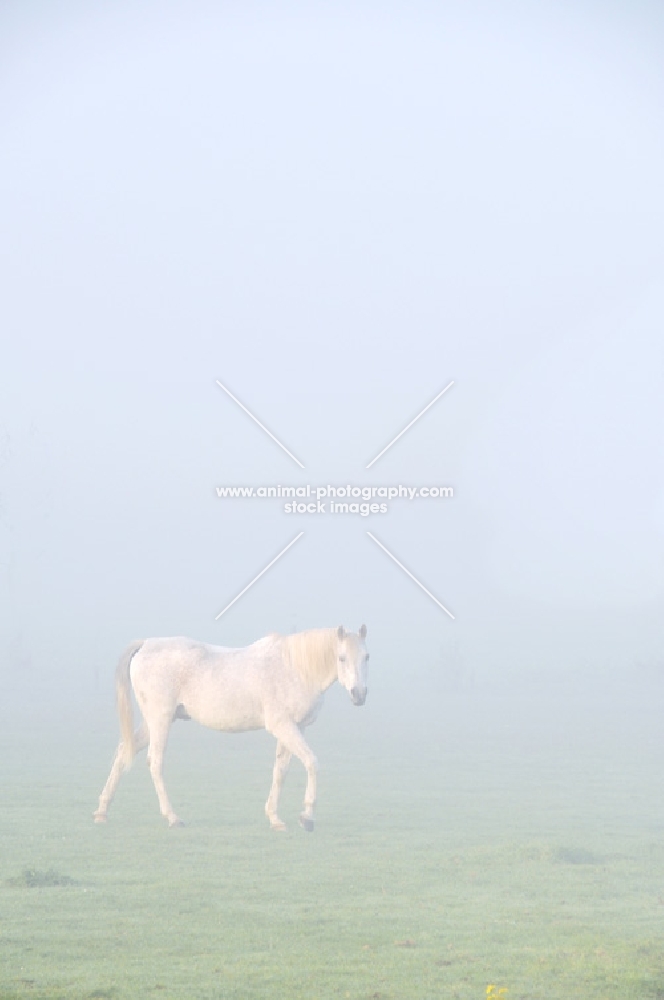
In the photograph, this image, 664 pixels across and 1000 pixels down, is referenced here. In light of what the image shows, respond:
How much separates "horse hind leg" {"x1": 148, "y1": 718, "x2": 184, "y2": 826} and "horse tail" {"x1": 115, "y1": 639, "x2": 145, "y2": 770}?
22 cm

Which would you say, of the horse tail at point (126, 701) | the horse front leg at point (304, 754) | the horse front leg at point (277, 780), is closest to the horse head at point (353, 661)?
the horse front leg at point (304, 754)

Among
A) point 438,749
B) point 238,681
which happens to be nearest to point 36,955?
point 238,681

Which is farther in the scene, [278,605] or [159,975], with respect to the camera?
[278,605]

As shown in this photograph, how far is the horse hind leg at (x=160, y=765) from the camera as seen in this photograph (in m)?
14.0

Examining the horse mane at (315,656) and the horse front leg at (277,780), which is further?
the horse front leg at (277,780)

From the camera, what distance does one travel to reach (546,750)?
2511 cm

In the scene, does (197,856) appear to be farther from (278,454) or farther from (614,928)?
(278,454)

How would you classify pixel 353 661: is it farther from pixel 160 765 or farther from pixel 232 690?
pixel 160 765

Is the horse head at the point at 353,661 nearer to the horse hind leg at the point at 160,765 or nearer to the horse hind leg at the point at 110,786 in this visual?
the horse hind leg at the point at 160,765

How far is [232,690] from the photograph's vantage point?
561 inches

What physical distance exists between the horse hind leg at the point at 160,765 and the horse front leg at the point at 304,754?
1.20 metres

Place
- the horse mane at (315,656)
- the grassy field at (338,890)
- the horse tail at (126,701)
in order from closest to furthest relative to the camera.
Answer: the grassy field at (338,890) < the horse mane at (315,656) < the horse tail at (126,701)

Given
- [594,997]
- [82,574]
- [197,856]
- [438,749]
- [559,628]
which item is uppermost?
[82,574]

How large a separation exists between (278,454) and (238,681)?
160 ft
